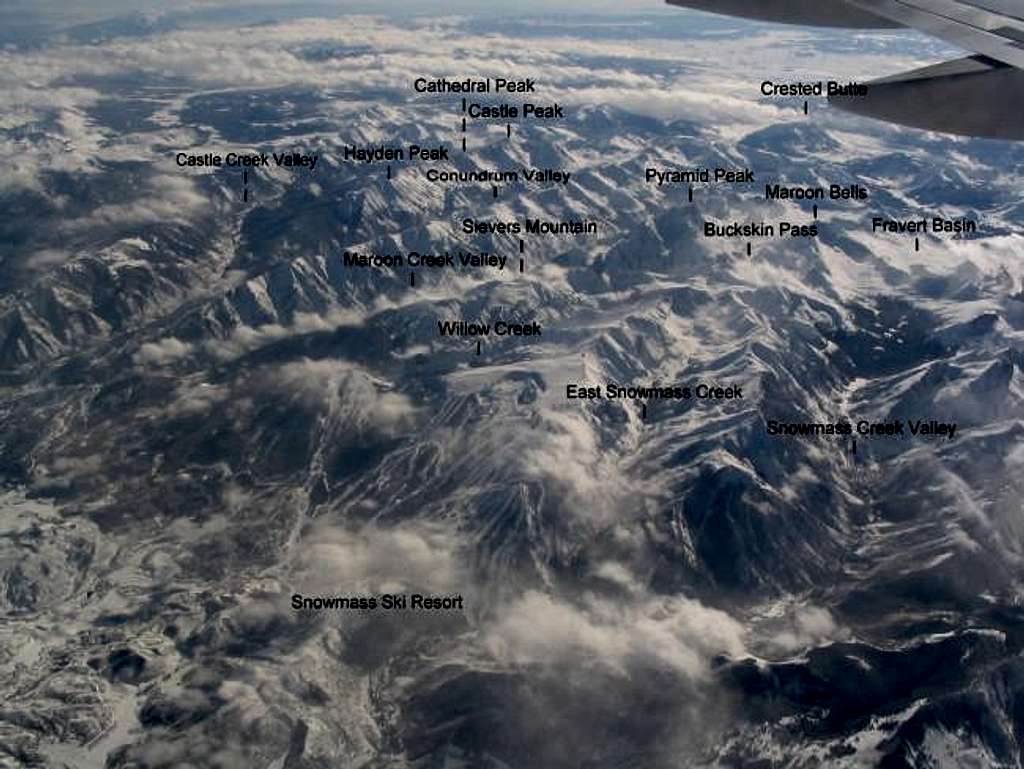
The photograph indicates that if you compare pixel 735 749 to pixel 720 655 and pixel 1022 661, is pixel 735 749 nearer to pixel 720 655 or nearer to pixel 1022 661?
pixel 720 655

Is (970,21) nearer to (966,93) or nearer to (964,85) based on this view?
(964,85)

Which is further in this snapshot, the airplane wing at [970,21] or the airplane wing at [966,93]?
the airplane wing at [970,21]

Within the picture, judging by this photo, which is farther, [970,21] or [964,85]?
[970,21]

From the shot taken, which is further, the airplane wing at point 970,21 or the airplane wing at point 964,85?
the airplane wing at point 970,21

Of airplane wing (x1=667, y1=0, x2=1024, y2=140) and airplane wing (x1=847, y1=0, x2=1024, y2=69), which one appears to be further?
airplane wing (x1=847, y1=0, x2=1024, y2=69)

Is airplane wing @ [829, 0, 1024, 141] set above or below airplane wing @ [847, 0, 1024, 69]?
below

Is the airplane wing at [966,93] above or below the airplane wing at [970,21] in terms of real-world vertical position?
below

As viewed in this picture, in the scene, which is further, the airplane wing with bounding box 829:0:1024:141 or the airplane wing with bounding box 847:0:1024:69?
the airplane wing with bounding box 847:0:1024:69

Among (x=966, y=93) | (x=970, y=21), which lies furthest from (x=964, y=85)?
(x=970, y=21)
